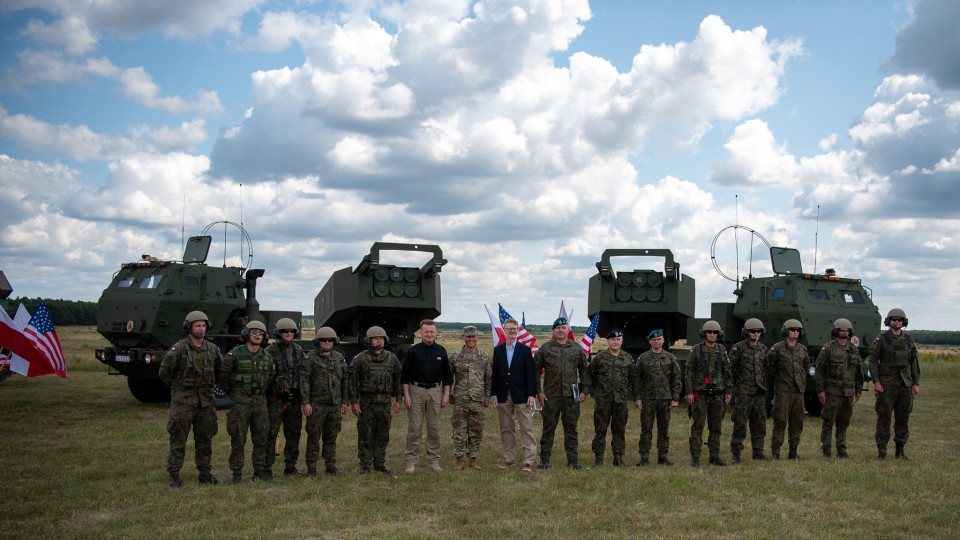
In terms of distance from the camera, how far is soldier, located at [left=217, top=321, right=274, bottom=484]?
8.05 metres

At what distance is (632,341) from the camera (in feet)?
59.0

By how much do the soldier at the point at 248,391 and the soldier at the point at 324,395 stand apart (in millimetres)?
420

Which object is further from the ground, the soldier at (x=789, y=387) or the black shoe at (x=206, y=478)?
the soldier at (x=789, y=387)

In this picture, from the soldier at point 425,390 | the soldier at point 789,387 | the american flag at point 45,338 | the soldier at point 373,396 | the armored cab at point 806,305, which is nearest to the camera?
the soldier at point 373,396

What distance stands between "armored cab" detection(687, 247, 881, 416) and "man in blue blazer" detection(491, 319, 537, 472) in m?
7.17

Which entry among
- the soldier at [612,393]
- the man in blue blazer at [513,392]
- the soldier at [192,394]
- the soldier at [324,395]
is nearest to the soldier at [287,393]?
the soldier at [324,395]

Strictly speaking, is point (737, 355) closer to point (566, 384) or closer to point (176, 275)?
point (566, 384)

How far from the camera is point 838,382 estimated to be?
381 inches

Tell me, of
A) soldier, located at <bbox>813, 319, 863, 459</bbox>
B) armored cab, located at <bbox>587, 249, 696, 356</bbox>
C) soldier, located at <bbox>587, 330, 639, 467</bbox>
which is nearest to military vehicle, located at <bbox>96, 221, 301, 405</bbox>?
armored cab, located at <bbox>587, 249, 696, 356</bbox>

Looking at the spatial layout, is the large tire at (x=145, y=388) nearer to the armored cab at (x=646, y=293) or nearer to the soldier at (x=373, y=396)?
the soldier at (x=373, y=396)

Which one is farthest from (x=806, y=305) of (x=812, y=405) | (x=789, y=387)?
(x=789, y=387)

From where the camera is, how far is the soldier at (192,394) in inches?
313

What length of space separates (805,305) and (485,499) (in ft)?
32.0

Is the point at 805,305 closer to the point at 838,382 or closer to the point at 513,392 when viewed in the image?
the point at 838,382
